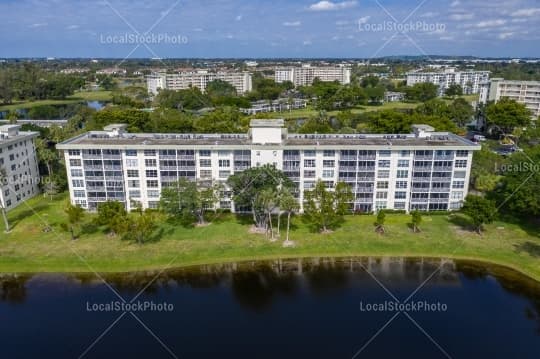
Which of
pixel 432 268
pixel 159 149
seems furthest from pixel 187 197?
pixel 432 268

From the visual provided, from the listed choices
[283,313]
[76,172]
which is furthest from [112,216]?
[283,313]

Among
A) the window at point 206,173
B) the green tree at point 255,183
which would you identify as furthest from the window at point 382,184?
the window at point 206,173

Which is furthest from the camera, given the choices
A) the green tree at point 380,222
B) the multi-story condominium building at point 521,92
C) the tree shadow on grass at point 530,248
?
the multi-story condominium building at point 521,92

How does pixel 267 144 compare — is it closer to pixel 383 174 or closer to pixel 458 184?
pixel 383 174

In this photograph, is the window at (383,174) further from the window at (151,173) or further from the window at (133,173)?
the window at (133,173)

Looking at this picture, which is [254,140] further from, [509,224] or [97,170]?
[509,224]
